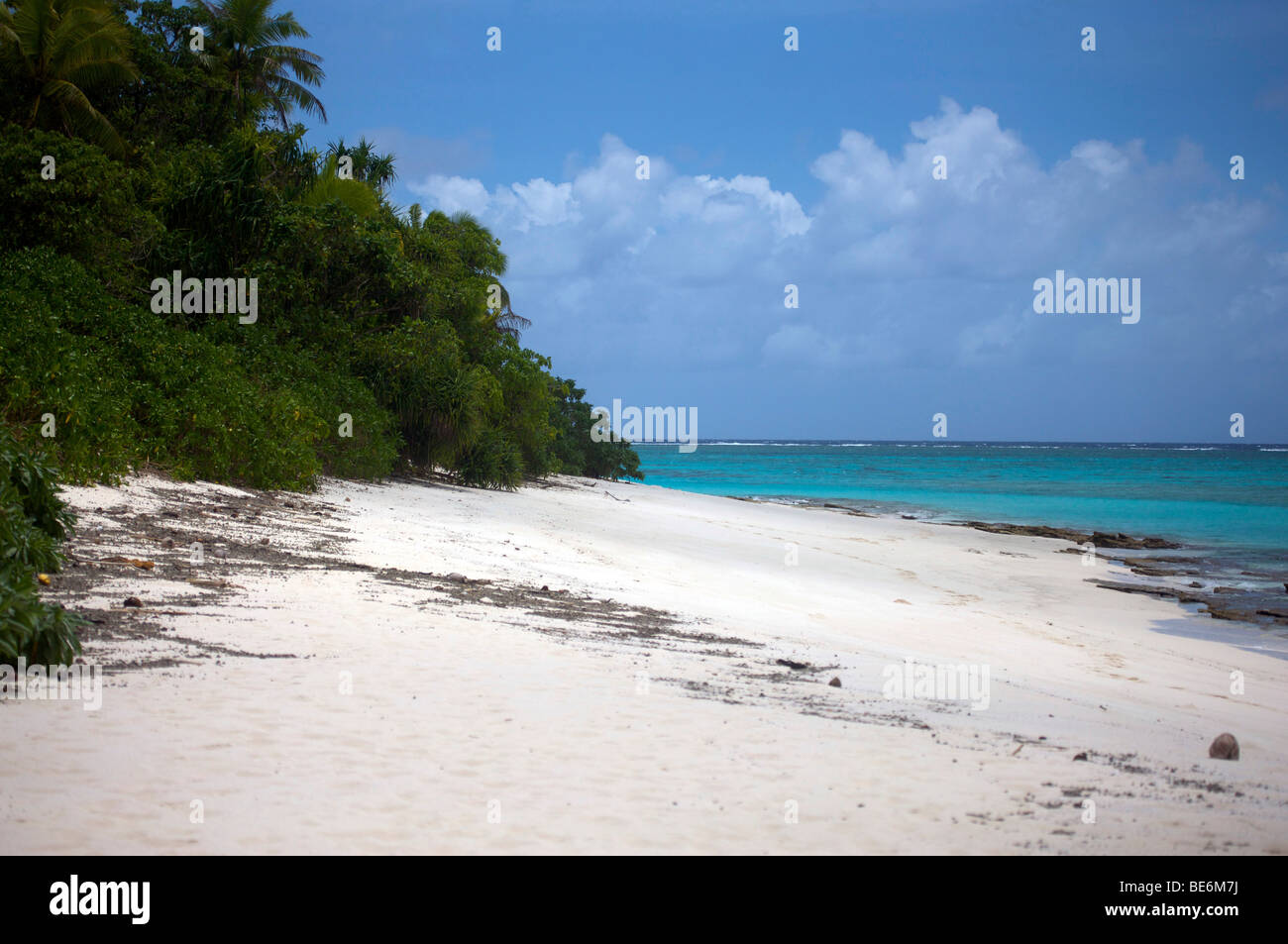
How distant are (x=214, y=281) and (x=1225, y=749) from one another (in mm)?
19035

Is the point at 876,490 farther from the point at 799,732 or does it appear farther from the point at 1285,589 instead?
the point at 799,732

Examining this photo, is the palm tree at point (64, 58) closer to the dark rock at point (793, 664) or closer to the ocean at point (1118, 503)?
the dark rock at point (793, 664)

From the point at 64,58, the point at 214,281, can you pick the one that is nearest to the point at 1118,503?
the point at 214,281

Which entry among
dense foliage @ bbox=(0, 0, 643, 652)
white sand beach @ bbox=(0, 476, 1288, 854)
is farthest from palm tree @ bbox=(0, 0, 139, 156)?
white sand beach @ bbox=(0, 476, 1288, 854)

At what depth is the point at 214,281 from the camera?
1884 cm

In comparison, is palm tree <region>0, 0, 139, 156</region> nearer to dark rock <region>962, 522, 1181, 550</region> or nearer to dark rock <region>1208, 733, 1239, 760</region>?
dark rock <region>1208, 733, 1239, 760</region>

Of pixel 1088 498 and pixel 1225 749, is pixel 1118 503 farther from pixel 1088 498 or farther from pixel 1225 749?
pixel 1225 749

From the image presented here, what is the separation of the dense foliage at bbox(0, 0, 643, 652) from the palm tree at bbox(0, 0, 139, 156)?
5 centimetres

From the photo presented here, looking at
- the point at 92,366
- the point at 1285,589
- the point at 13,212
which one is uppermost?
the point at 13,212

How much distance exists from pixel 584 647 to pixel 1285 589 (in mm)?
16530

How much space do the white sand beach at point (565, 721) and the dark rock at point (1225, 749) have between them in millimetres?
64

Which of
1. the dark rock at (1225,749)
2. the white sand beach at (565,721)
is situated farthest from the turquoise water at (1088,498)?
the dark rock at (1225,749)

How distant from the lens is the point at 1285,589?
Answer: 1753cm

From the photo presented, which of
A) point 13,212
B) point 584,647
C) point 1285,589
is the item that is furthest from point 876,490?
point 584,647
